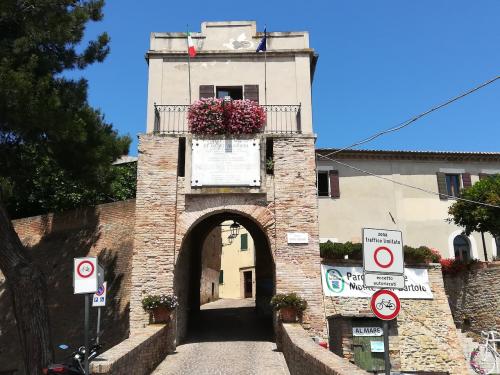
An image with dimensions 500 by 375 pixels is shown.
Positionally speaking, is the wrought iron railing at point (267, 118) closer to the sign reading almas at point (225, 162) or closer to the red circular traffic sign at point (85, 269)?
the sign reading almas at point (225, 162)

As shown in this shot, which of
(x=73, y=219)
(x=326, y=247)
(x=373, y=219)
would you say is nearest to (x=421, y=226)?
(x=373, y=219)

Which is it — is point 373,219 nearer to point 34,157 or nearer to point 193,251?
point 193,251

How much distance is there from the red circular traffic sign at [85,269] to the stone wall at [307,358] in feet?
12.0

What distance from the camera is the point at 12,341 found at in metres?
17.3

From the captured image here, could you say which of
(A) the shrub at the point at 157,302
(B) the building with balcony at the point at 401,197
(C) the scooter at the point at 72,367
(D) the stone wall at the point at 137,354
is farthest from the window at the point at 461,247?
(C) the scooter at the point at 72,367

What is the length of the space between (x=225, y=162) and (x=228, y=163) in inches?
3.6

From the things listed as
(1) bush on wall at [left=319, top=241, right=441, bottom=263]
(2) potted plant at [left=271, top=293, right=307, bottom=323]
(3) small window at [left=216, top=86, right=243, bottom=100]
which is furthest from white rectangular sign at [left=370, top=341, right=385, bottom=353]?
(3) small window at [left=216, top=86, right=243, bottom=100]

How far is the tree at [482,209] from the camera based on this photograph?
19867 mm

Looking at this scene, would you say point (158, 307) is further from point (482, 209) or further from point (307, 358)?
point (482, 209)

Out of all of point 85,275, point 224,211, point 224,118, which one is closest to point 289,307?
point 224,211

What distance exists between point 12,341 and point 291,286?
9934 mm

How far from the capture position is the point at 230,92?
16.1 meters

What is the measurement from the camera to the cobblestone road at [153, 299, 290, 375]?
10.8 metres

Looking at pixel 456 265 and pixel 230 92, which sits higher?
pixel 230 92
